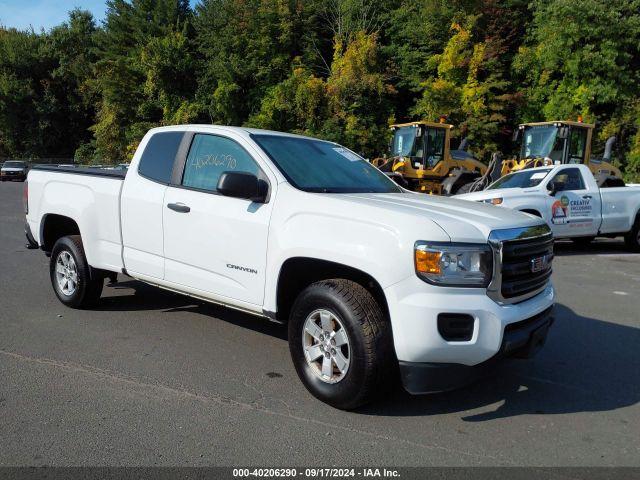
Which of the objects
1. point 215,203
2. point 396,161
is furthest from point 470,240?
point 396,161

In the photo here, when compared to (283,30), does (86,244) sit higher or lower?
lower

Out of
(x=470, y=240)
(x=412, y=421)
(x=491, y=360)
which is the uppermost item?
(x=470, y=240)

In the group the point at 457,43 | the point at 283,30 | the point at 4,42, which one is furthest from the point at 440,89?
the point at 4,42

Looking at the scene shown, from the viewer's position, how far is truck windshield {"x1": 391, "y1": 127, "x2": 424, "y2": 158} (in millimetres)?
18688

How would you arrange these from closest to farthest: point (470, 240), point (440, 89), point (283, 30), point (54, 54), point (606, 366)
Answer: point (470, 240) < point (606, 366) < point (440, 89) < point (283, 30) < point (54, 54)

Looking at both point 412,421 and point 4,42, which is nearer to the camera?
point 412,421

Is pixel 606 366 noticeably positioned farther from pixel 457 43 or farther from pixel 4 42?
pixel 4 42

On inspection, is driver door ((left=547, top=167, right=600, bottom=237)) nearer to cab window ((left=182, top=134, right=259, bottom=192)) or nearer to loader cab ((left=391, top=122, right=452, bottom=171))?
loader cab ((left=391, top=122, right=452, bottom=171))

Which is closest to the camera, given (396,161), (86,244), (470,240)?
(470,240)

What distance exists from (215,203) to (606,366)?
350 cm

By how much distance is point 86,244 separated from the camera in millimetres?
5664

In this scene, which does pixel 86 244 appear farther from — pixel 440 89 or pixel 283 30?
pixel 283 30

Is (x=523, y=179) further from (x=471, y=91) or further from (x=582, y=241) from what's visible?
(x=471, y=91)

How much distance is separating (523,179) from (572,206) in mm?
1091
